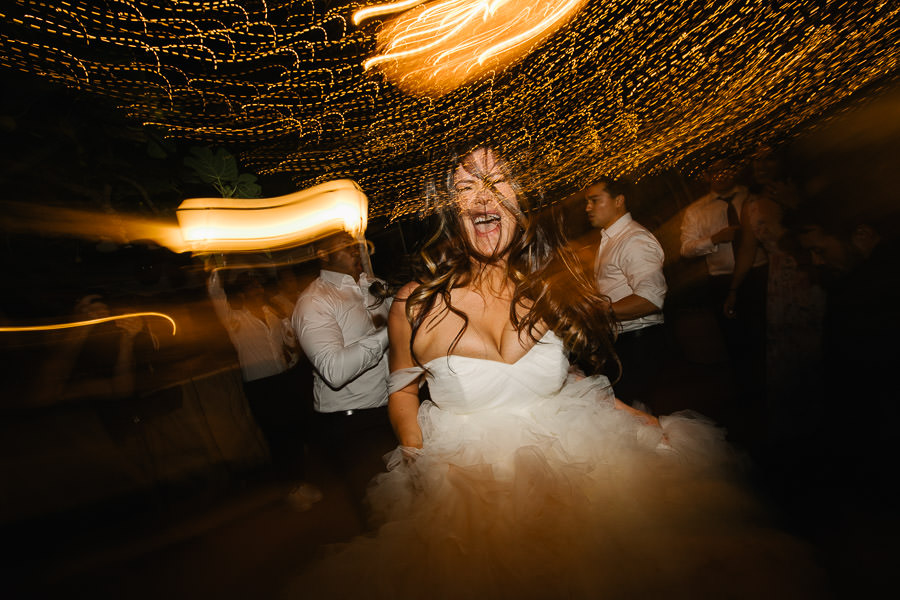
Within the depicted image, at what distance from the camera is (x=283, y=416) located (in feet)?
13.0

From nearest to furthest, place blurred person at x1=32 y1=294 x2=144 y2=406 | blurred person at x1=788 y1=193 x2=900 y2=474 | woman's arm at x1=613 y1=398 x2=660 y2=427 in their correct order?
woman's arm at x1=613 y1=398 x2=660 y2=427, blurred person at x1=788 y1=193 x2=900 y2=474, blurred person at x1=32 y1=294 x2=144 y2=406

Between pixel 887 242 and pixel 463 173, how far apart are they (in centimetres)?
281

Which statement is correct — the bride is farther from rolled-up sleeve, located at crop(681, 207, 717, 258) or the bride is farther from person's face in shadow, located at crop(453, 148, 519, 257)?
rolled-up sleeve, located at crop(681, 207, 717, 258)

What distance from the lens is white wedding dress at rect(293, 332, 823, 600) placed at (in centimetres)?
97

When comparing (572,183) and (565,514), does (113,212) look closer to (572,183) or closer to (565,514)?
(572,183)

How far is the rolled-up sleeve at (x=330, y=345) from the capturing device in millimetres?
2256

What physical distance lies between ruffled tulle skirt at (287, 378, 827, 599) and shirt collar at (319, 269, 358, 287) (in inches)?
57.2

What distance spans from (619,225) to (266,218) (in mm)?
3671

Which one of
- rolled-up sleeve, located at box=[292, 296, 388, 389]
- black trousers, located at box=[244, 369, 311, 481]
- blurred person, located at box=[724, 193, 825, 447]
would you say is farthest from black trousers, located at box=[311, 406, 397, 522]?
blurred person, located at box=[724, 193, 825, 447]

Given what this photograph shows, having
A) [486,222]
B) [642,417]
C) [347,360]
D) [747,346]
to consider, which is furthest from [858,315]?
[347,360]

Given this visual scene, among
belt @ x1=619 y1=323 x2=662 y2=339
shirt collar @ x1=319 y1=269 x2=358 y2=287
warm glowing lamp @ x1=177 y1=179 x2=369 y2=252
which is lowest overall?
belt @ x1=619 y1=323 x2=662 y2=339

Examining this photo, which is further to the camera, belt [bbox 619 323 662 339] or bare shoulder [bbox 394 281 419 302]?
belt [bbox 619 323 662 339]

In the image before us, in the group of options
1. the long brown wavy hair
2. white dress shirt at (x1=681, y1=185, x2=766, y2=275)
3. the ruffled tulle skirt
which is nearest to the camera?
the ruffled tulle skirt

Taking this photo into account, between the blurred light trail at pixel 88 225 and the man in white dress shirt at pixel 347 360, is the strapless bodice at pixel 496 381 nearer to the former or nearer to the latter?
the man in white dress shirt at pixel 347 360
